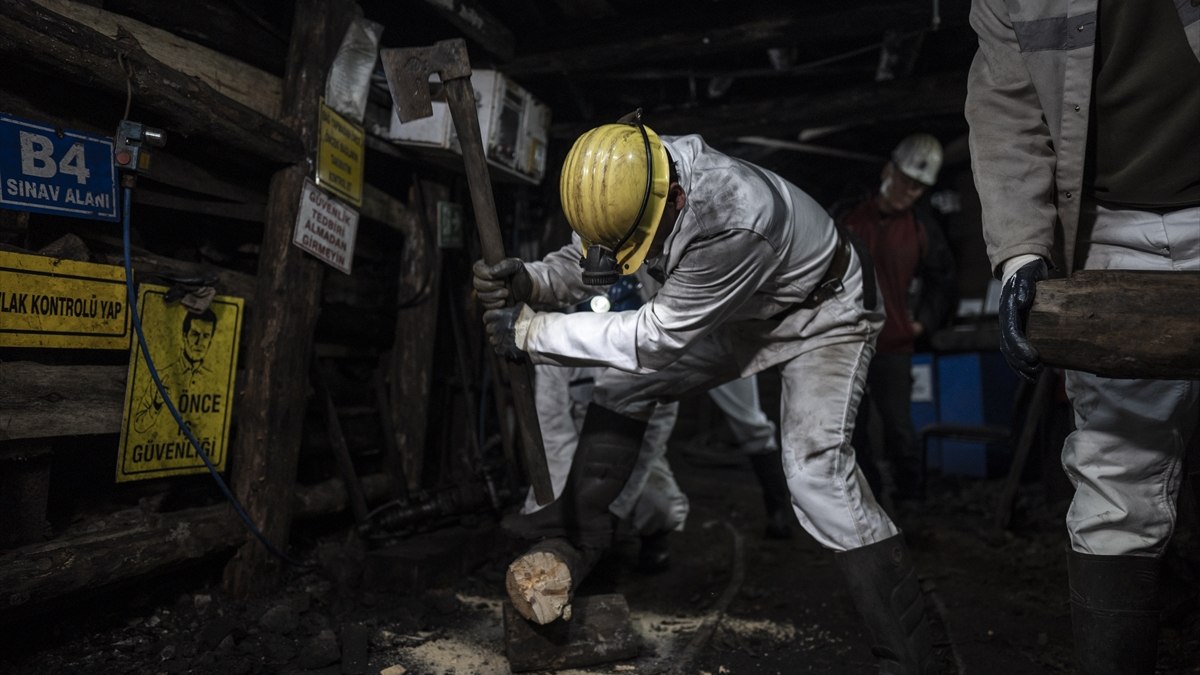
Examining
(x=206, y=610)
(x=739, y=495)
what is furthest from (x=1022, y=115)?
(x=739, y=495)

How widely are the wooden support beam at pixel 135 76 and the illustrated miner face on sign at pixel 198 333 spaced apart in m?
0.66

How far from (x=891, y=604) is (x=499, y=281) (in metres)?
1.59

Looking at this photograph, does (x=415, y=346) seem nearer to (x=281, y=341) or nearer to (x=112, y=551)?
(x=281, y=341)

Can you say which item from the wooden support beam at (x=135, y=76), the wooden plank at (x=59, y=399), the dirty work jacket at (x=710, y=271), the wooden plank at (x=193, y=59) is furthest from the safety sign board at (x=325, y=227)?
the dirty work jacket at (x=710, y=271)

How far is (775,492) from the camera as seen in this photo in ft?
14.1

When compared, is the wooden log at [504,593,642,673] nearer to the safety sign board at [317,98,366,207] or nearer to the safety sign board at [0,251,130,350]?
the safety sign board at [0,251,130,350]

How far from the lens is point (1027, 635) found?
2.94m

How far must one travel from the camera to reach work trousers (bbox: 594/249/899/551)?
230 cm

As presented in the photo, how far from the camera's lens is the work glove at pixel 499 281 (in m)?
2.55

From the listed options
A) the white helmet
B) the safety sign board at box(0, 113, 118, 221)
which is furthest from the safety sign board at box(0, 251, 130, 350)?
the white helmet

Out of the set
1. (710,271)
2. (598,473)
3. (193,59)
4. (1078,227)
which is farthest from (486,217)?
(1078,227)

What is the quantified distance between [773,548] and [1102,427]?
2.66 meters

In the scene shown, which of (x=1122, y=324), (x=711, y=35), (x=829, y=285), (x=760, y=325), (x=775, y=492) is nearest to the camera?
(x=1122, y=324)

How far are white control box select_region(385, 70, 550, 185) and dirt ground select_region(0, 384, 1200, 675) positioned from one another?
1.98 m
